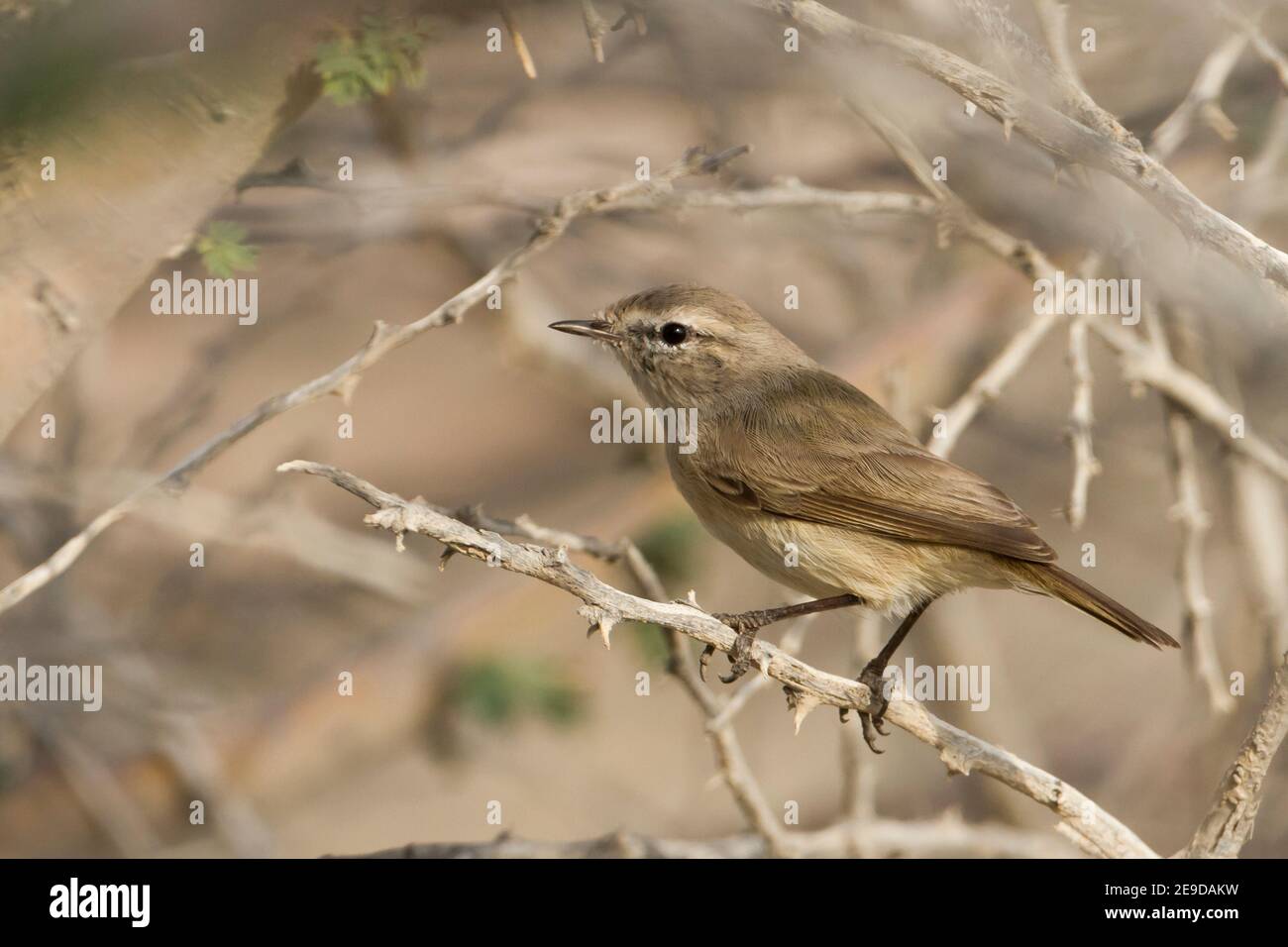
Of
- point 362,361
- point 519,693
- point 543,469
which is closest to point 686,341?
point 362,361

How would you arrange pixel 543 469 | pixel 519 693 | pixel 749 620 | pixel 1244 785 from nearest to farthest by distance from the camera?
pixel 1244 785 → pixel 749 620 → pixel 519 693 → pixel 543 469

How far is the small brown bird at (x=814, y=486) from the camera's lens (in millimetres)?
3379

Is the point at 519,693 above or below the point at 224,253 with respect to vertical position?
below

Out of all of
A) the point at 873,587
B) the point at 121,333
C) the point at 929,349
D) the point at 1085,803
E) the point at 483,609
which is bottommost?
the point at 1085,803

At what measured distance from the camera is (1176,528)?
249 inches

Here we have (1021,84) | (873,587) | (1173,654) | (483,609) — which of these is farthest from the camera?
(1173,654)

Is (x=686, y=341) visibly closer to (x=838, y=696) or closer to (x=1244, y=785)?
(x=838, y=696)

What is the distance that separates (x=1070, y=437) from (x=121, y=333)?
5.01 m

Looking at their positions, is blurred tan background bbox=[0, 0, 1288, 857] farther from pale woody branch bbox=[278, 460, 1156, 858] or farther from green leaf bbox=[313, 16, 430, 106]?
pale woody branch bbox=[278, 460, 1156, 858]

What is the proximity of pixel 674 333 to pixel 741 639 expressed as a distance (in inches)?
50.5

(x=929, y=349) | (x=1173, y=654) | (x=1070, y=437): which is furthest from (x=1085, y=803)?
(x=1173, y=654)

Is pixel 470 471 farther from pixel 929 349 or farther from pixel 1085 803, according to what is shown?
pixel 1085 803

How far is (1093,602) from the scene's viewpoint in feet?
10.4

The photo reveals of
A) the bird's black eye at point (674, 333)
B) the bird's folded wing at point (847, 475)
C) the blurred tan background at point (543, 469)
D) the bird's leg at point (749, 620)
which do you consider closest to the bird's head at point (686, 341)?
the bird's black eye at point (674, 333)
